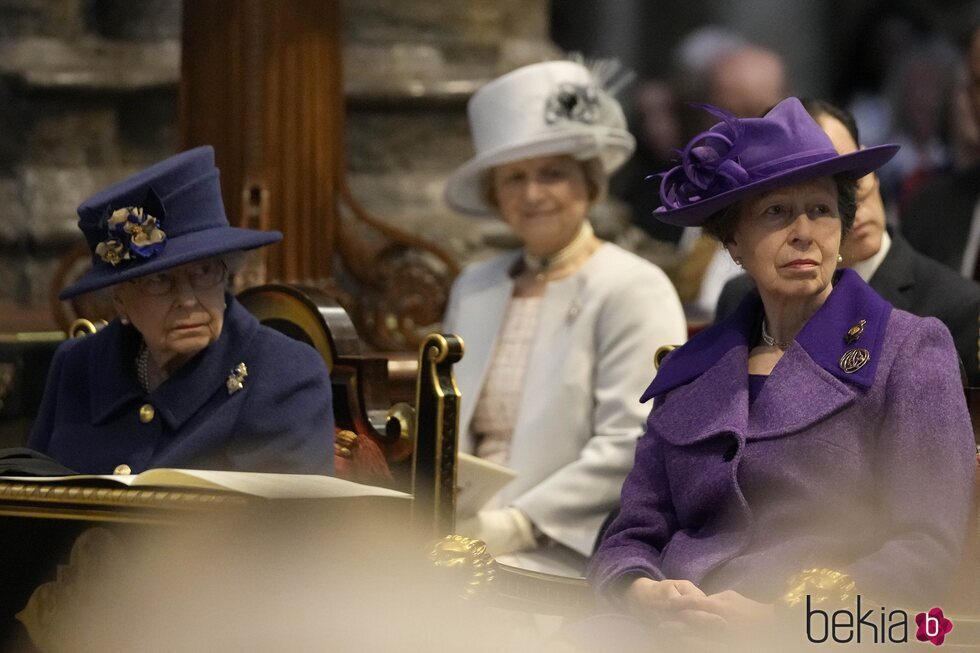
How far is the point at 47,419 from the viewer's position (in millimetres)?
3574

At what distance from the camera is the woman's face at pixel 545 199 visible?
451cm

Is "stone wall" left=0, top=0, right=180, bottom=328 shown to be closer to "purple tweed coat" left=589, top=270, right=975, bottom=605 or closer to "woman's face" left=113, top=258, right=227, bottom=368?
"woman's face" left=113, top=258, right=227, bottom=368

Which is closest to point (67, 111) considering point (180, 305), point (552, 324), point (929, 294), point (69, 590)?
point (552, 324)

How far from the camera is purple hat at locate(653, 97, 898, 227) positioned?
2.86 metres

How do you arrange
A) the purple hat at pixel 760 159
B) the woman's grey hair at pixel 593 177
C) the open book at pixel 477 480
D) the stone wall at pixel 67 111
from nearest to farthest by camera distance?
1. the purple hat at pixel 760 159
2. the open book at pixel 477 480
3. the woman's grey hair at pixel 593 177
4. the stone wall at pixel 67 111

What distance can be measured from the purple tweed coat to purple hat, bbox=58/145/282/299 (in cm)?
96

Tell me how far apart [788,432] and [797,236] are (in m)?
0.34

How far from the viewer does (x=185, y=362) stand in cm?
342

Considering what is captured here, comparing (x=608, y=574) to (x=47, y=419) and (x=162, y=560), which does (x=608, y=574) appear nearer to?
(x=162, y=560)

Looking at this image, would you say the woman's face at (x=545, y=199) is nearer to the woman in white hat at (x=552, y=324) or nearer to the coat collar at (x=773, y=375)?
the woman in white hat at (x=552, y=324)

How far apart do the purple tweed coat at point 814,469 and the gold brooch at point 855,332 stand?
0.04ft

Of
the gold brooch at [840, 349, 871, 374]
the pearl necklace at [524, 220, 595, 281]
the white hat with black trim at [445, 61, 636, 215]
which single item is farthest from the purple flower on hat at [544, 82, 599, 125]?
the gold brooch at [840, 349, 871, 374]

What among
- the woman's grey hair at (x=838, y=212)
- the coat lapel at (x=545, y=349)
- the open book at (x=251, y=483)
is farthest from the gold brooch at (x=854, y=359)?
the coat lapel at (x=545, y=349)

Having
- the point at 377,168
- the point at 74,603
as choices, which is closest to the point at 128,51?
the point at 377,168
